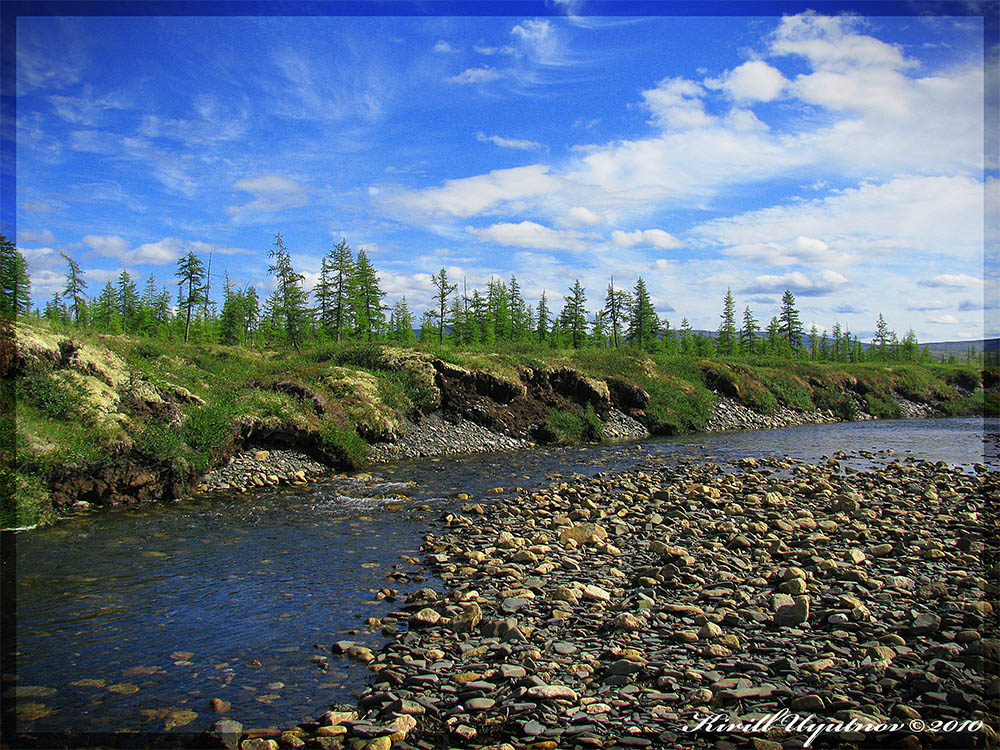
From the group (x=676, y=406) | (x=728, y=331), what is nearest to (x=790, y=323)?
(x=728, y=331)

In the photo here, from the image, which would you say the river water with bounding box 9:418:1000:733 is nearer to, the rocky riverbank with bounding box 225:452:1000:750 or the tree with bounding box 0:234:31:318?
the rocky riverbank with bounding box 225:452:1000:750

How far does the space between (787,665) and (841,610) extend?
2.01 meters

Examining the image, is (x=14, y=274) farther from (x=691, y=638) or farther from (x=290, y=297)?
(x=691, y=638)

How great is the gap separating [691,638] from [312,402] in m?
19.9

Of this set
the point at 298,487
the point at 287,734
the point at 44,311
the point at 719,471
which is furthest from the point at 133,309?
the point at 287,734

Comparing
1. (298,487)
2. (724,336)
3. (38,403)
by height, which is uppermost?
(724,336)

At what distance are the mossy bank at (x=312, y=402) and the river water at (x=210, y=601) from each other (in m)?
2.02

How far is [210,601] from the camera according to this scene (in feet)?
29.7

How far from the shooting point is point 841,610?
784 cm

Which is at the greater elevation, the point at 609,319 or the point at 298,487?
the point at 609,319

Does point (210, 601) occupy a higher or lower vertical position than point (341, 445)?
lower

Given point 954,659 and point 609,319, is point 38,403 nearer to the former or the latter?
point 954,659

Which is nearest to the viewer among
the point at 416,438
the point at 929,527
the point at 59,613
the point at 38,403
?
the point at 59,613

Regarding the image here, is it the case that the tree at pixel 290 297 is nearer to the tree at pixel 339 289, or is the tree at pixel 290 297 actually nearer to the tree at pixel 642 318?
the tree at pixel 339 289
